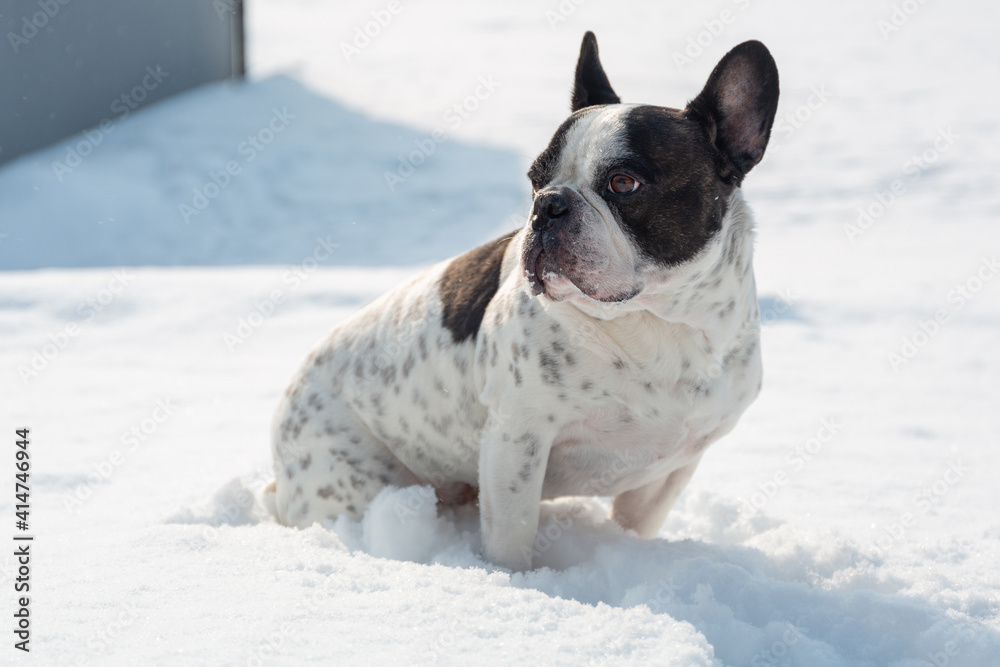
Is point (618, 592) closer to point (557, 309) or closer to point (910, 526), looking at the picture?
point (557, 309)

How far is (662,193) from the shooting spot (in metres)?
2.64

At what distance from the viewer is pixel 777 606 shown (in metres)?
2.58

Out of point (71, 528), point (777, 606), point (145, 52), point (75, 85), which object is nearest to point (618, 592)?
point (777, 606)

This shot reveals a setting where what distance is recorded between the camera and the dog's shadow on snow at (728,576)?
94.7 inches
